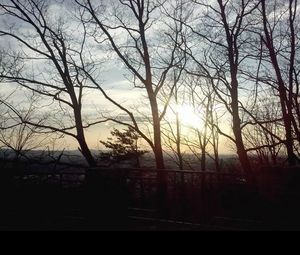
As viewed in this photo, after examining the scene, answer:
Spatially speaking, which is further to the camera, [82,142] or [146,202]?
[82,142]

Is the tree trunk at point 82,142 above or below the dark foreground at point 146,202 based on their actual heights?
above

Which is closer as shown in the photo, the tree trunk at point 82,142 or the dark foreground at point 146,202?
→ the dark foreground at point 146,202

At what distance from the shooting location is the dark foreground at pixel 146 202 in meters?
8.69

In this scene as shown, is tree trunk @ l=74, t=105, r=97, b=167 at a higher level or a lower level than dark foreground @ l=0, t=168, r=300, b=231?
higher

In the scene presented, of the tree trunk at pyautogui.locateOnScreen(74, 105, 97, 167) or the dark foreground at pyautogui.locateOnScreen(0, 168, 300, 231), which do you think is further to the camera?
the tree trunk at pyautogui.locateOnScreen(74, 105, 97, 167)

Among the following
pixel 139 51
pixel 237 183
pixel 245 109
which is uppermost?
pixel 139 51

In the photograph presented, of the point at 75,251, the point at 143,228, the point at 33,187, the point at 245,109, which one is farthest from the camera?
the point at 245,109

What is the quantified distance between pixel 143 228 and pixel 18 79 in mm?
12468

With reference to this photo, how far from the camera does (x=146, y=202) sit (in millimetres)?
10758

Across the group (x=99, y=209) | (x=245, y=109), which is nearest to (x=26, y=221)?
(x=99, y=209)

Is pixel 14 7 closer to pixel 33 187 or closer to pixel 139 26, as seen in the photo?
pixel 139 26

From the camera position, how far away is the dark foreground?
869 centimetres

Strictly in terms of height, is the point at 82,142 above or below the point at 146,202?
above

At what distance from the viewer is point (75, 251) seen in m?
6.34
